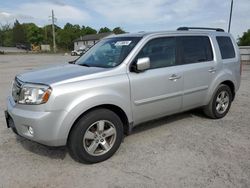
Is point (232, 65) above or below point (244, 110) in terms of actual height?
above

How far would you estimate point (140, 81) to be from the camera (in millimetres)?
4062

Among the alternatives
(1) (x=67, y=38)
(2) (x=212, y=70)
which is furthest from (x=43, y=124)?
(1) (x=67, y=38)

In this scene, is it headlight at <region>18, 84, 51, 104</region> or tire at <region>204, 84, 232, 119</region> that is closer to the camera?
headlight at <region>18, 84, 51, 104</region>

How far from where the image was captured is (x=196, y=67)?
4875 mm

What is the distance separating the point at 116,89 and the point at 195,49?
6.56 feet

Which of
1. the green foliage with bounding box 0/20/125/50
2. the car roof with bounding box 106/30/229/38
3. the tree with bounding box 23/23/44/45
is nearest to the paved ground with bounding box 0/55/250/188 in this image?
the car roof with bounding box 106/30/229/38

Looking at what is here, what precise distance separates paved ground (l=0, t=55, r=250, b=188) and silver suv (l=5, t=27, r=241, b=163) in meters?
0.30

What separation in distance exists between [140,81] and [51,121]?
1444mm

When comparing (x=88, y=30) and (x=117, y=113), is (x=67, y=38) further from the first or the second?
(x=117, y=113)

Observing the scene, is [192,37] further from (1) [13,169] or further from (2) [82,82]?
(1) [13,169]

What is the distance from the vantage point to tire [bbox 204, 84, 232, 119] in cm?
545

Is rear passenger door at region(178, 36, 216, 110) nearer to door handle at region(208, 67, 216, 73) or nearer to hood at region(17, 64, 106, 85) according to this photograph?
door handle at region(208, 67, 216, 73)

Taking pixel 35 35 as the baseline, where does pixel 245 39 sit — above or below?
below

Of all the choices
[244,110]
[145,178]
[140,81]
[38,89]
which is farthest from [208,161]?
[244,110]
